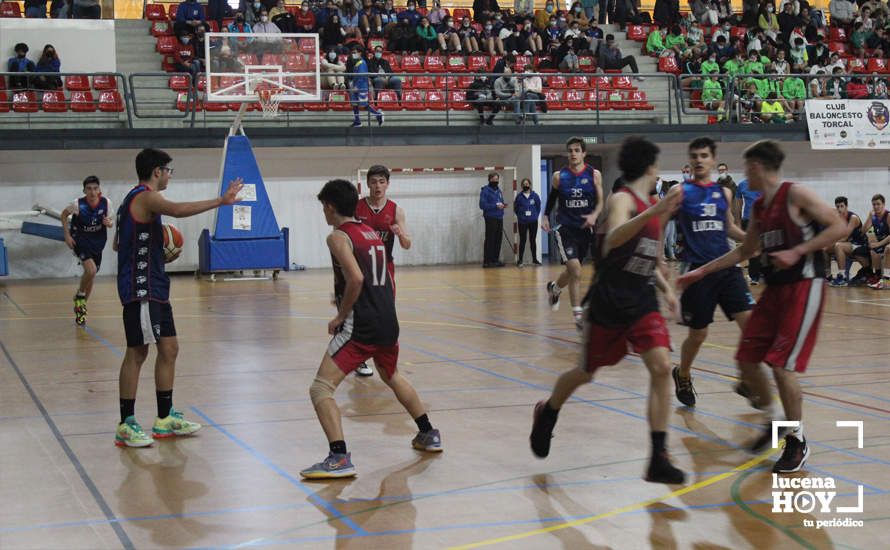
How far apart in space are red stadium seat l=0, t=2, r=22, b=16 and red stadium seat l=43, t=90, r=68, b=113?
3005 millimetres

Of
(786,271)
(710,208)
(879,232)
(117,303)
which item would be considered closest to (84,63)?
(117,303)

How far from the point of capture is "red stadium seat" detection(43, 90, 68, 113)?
23.3 metres

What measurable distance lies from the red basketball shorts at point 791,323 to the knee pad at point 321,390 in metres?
2.53

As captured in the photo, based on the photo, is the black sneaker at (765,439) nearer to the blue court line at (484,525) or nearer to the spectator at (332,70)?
the blue court line at (484,525)

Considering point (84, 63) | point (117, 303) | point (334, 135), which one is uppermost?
point (84, 63)

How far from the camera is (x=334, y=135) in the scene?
2405 centimetres

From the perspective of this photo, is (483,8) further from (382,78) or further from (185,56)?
(185,56)

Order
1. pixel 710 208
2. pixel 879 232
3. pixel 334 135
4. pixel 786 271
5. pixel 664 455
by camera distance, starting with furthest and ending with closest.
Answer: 1. pixel 334 135
2. pixel 879 232
3. pixel 710 208
4. pixel 786 271
5. pixel 664 455

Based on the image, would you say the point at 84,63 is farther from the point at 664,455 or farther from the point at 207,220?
the point at 664,455

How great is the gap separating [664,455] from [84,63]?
22544 mm

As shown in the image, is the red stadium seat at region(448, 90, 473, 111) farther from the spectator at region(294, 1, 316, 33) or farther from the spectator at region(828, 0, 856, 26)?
the spectator at region(828, 0, 856, 26)

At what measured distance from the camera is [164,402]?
7133 millimetres

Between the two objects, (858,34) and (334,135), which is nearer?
(334,135)

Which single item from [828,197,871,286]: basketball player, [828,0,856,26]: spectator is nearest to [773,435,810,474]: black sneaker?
[828,197,871,286]: basketball player
